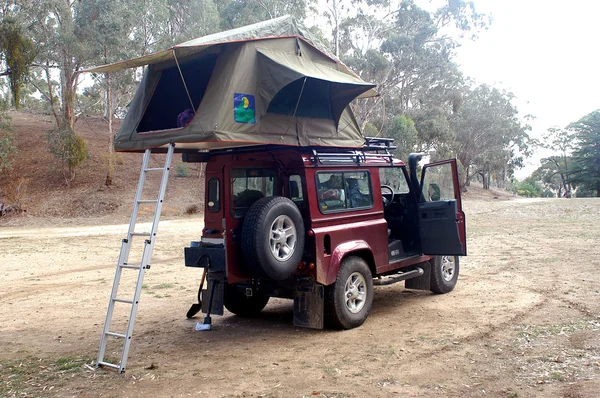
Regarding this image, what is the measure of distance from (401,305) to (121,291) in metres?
4.75

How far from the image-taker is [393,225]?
834cm

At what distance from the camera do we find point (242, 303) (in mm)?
7582

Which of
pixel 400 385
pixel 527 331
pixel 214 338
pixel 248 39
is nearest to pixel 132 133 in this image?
pixel 248 39

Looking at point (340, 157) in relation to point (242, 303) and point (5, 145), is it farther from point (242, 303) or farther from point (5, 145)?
point (5, 145)

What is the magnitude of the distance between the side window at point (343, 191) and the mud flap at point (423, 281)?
1.69 m

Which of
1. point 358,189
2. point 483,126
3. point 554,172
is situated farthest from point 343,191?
point 554,172

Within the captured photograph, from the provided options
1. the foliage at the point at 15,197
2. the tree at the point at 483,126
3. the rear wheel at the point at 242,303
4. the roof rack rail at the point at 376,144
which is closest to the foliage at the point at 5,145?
the foliage at the point at 15,197

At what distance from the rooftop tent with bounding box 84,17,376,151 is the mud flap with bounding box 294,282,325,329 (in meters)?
1.69

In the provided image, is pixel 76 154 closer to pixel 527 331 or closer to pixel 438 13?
pixel 438 13

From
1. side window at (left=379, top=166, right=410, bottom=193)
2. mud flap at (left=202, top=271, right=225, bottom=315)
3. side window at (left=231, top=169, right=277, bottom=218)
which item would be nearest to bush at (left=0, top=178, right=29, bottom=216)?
mud flap at (left=202, top=271, right=225, bottom=315)

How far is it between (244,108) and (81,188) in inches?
1074

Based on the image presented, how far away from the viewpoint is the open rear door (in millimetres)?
7672

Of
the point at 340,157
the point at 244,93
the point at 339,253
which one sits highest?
the point at 244,93

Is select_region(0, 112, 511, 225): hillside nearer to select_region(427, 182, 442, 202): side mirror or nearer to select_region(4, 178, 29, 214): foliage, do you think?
select_region(4, 178, 29, 214): foliage
